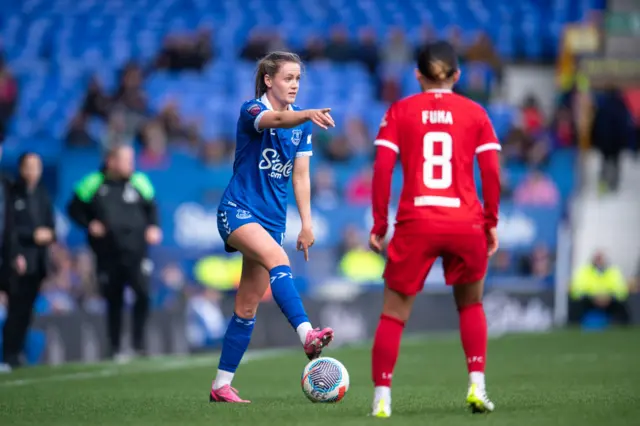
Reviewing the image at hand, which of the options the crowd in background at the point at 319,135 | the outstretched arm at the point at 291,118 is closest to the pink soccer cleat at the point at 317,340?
the outstretched arm at the point at 291,118

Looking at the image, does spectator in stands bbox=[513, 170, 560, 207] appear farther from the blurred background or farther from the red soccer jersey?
the red soccer jersey

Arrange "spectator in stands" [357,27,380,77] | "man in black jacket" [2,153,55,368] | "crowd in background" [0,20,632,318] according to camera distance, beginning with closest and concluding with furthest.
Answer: "man in black jacket" [2,153,55,368]
"crowd in background" [0,20,632,318]
"spectator in stands" [357,27,380,77]

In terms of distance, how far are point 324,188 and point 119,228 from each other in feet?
24.0

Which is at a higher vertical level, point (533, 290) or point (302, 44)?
point (302, 44)

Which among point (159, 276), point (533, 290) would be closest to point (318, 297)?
point (159, 276)

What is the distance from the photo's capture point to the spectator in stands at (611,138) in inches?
892

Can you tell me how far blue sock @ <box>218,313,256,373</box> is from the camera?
313 inches

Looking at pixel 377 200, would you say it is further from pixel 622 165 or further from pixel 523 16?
pixel 523 16

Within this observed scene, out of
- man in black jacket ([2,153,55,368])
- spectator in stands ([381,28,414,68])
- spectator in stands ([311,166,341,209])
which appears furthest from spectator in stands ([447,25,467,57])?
man in black jacket ([2,153,55,368])

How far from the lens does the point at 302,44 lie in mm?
26188

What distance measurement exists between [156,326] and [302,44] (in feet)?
36.5

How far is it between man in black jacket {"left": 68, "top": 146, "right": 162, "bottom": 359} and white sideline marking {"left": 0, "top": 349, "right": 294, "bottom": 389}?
0.69 m

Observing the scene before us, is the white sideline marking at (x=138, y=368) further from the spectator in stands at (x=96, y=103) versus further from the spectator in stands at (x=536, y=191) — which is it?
the spectator in stands at (x=96, y=103)

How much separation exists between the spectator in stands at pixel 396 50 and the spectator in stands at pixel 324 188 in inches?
214
